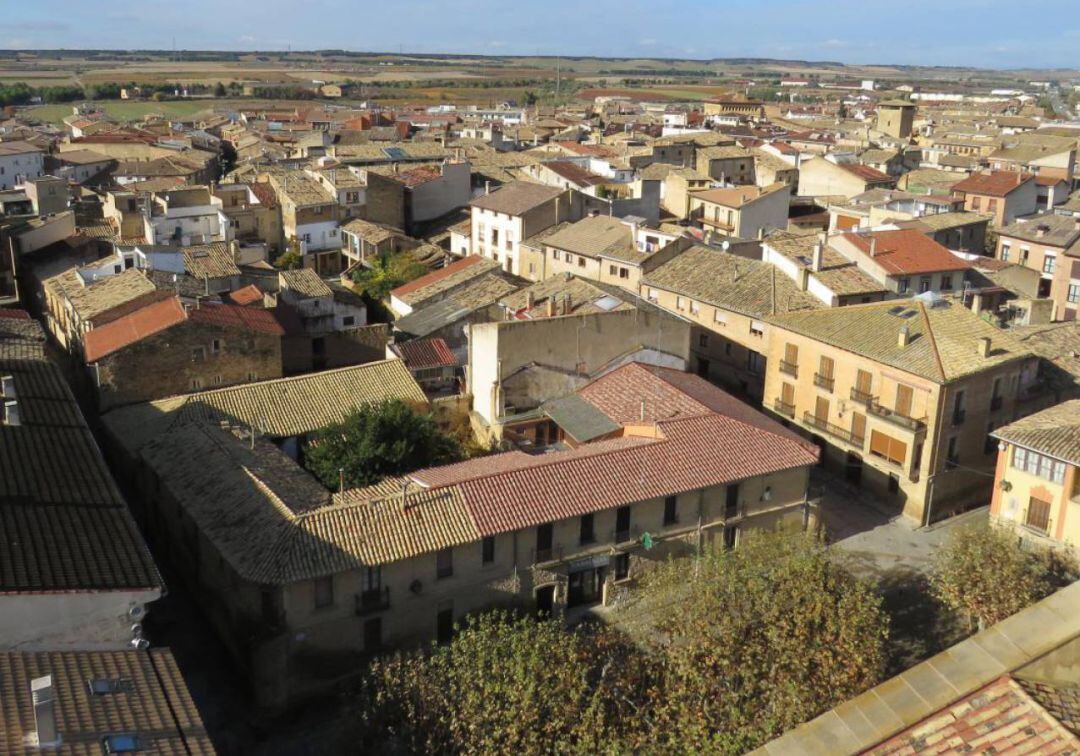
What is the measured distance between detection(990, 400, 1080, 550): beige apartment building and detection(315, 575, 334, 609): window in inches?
873

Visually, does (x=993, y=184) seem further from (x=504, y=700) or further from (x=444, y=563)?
(x=504, y=700)

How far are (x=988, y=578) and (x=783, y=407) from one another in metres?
15.9

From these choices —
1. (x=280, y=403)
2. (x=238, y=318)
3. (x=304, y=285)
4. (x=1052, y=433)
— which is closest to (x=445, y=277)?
(x=304, y=285)

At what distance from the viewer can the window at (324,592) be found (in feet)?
86.8

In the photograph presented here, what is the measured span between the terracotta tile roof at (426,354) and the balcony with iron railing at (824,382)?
15295 millimetres

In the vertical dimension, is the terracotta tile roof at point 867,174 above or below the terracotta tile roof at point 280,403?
above

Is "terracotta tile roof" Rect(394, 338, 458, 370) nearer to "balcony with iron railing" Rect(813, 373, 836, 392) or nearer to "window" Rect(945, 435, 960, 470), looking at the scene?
"balcony with iron railing" Rect(813, 373, 836, 392)

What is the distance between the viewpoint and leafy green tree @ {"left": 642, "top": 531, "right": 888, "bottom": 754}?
21344 mm

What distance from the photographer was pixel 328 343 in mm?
48375

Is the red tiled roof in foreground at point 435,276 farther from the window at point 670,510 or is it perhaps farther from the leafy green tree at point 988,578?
the leafy green tree at point 988,578

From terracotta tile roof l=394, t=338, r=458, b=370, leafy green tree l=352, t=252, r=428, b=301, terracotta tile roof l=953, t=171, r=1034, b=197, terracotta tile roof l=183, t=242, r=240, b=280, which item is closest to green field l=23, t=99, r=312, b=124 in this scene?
leafy green tree l=352, t=252, r=428, b=301

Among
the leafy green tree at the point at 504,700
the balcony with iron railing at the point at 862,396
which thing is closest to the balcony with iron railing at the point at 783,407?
the balcony with iron railing at the point at 862,396

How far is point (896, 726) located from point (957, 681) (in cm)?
75

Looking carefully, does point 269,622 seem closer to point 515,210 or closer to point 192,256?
point 192,256
